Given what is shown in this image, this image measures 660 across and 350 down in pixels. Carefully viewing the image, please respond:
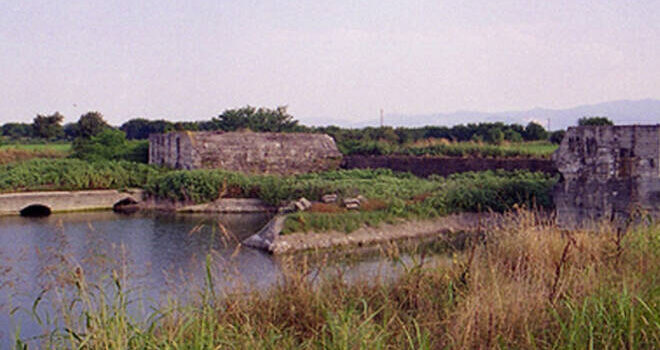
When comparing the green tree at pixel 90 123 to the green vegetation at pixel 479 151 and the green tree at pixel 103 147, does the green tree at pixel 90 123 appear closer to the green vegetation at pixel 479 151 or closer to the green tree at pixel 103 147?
the green tree at pixel 103 147

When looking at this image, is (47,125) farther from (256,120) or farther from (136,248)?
(136,248)

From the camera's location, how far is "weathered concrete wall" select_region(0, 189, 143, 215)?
18.6 m

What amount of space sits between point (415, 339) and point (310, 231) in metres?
9.17

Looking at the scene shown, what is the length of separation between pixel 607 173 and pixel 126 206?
595 inches

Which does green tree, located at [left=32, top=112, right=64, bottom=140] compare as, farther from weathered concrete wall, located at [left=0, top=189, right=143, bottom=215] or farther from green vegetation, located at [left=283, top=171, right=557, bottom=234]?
green vegetation, located at [left=283, top=171, right=557, bottom=234]

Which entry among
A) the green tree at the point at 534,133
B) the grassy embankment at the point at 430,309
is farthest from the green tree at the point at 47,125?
the grassy embankment at the point at 430,309

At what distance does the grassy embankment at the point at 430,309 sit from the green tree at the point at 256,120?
3034cm

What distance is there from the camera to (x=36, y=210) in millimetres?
19688

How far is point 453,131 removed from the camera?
37812 mm

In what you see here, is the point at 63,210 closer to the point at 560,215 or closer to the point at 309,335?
the point at 560,215

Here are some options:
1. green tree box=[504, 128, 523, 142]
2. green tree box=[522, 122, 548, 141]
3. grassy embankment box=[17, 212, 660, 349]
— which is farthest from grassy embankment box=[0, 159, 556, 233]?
green tree box=[522, 122, 548, 141]

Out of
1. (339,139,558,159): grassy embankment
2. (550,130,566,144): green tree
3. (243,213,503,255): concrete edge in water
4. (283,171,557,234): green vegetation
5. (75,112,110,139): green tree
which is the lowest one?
(243,213,503,255): concrete edge in water

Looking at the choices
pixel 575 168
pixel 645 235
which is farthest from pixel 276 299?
pixel 575 168

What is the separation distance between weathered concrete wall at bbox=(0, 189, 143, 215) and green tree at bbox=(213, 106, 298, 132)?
16419 millimetres
